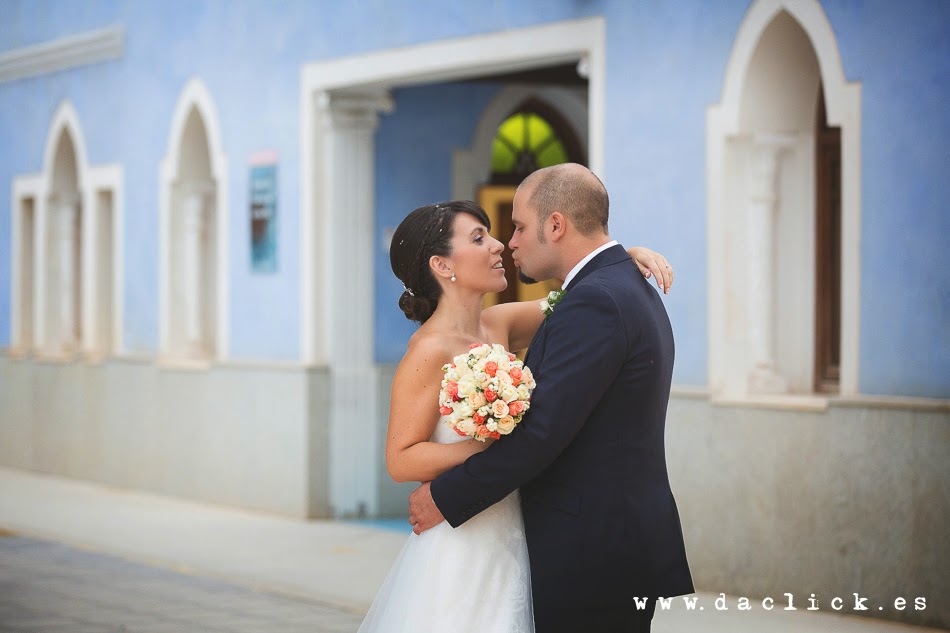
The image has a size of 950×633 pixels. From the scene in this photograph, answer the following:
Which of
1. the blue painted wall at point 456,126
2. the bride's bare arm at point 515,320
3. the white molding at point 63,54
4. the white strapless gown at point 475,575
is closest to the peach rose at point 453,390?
the white strapless gown at point 475,575

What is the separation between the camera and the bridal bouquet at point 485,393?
13.3 feet

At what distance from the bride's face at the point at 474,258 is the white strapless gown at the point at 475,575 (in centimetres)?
45

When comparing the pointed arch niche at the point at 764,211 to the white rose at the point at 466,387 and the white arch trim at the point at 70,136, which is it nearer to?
the white rose at the point at 466,387

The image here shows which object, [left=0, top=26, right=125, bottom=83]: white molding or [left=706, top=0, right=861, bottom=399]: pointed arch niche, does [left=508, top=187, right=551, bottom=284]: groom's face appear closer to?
[left=706, top=0, right=861, bottom=399]: pointed arch niche

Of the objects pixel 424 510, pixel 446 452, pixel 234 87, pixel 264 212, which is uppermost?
pixel 234 87

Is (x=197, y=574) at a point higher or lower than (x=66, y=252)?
lower

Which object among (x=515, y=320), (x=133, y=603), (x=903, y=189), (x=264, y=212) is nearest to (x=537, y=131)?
(x=264, y=212)

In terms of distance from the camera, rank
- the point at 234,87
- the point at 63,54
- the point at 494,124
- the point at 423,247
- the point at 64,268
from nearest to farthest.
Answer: the point at 423,247 → the point at 234,87 → the point at 494,124 → the point at 63,54 → the point at 64,268

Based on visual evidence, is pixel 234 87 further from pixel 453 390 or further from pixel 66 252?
pixel 453 390

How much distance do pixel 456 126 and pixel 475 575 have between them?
9.65 metres

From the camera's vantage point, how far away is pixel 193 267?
14.9 m

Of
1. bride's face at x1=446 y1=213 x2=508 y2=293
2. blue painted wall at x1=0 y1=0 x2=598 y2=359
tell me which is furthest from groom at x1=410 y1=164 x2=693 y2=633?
blue painted wall at x1=0 y1=0 x2=598 y2=359

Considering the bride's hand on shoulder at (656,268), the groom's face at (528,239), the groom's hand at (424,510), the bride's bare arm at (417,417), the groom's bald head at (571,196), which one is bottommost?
the groom's hand at (424,510)

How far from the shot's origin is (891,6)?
8.32 metres
